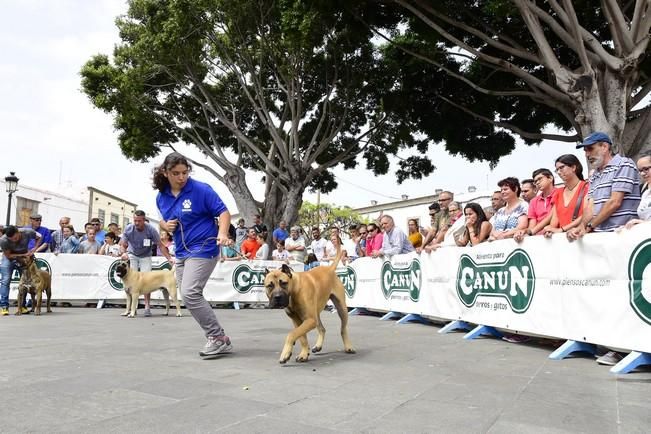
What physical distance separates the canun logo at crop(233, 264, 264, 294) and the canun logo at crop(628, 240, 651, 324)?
10072 mm

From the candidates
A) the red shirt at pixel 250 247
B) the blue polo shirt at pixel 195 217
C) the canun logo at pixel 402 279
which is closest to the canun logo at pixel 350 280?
the canun logo at pixel 402 279

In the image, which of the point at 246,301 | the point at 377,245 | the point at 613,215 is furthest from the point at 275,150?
the point at 613,215

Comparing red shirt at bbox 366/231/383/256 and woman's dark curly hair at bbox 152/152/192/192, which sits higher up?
woman's dark curly hair at bbox 152/152/192/192

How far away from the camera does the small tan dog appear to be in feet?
34.4

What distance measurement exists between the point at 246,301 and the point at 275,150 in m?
11.0

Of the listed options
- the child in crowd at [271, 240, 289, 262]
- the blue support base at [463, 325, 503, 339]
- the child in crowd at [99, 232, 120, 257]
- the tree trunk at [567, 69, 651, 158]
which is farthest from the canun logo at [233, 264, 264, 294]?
the tree trunk at [567, 69, 651, 158]

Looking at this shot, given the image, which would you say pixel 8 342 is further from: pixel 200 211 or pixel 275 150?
pixel 275 150

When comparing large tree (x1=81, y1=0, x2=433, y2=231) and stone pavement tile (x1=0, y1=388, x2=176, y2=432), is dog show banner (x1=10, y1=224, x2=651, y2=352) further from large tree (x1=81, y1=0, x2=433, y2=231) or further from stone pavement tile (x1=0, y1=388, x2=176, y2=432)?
large tree (x1=81, y1=0, x2=433, y2=231)

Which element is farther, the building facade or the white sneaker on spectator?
the building facade

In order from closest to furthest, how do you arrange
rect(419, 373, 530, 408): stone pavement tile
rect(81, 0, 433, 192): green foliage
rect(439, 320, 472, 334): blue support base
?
rect(419, 373, 530, 408): stone pavement tile → rect(439, 320, 472, 334): blue support base → rect(81, 0, 433, 192): green foliage

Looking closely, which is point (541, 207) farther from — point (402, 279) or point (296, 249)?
point (296, 249)

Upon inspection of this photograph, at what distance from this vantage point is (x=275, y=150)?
23000mm

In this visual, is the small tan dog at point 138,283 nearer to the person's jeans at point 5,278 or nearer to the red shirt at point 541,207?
the person's jeans at point 5,278

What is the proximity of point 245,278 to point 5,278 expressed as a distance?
5.46 meters
